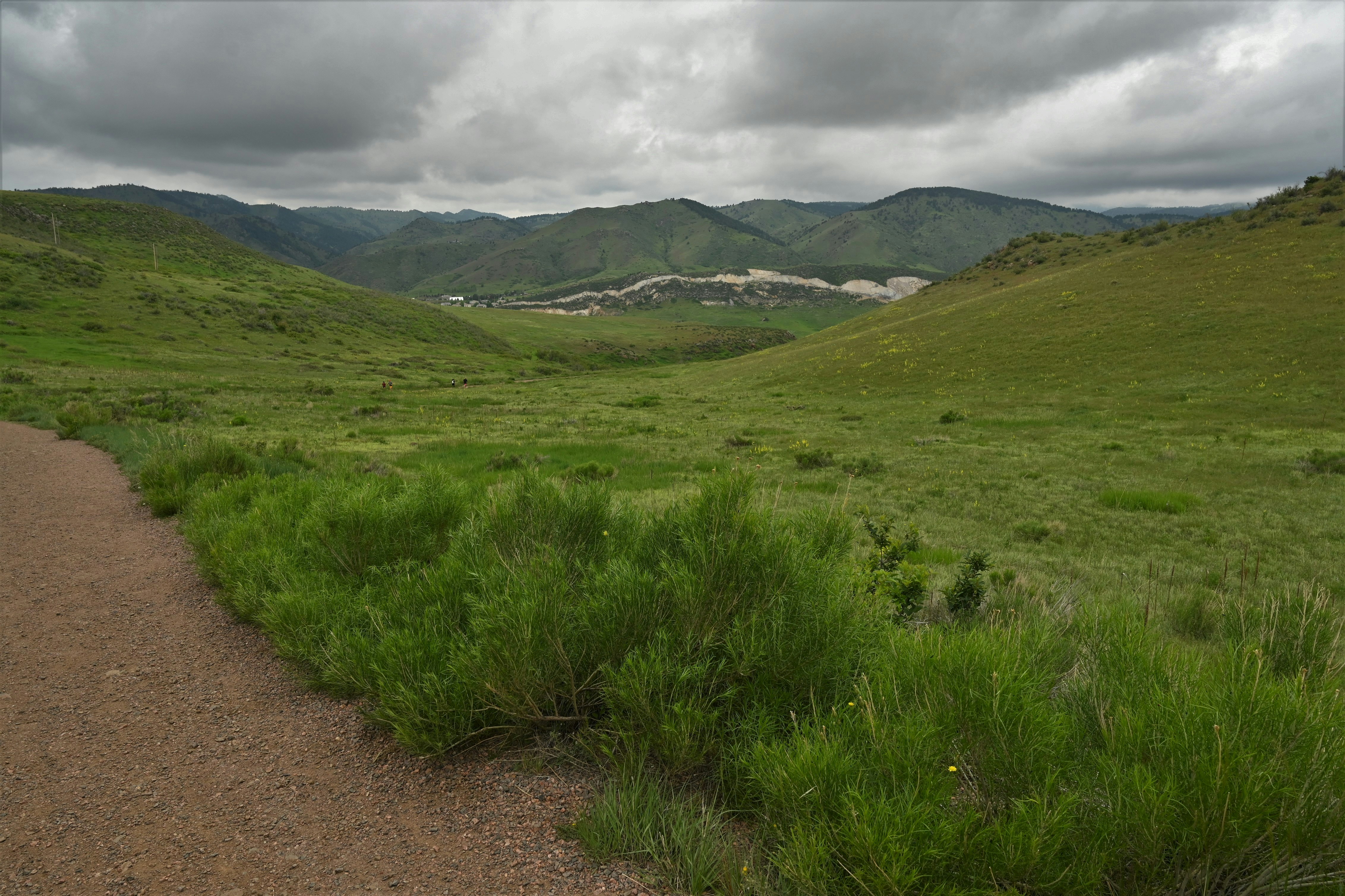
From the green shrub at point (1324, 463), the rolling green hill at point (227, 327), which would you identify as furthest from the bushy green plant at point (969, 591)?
the rolling green hill at point (227, 327)

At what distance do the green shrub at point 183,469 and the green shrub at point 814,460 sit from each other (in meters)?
13.4

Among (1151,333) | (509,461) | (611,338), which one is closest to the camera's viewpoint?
(509,461)

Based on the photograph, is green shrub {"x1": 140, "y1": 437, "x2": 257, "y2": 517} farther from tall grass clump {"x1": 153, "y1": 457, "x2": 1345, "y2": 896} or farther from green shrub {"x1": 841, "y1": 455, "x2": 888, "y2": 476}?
green shrub {"x1": 841, "y1": 455, "x2": 888, "y2": 476}

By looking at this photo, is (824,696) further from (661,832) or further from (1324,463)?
(1324,463)

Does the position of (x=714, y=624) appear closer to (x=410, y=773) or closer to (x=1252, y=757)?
(x=410, y=773)

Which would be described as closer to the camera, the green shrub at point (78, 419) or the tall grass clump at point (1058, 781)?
the tall grass clump at point (1058, 781)

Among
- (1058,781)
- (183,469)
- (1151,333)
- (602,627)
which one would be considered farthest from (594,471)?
(1151,333)

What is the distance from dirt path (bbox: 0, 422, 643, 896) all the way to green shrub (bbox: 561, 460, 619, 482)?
9.29 meters

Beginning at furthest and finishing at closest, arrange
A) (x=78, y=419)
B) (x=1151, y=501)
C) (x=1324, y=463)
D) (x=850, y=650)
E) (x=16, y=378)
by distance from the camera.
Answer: (x=16, y=378), (x=78, y=419), (x=1324, y=463), (x=1151, y=501), (x=850, y=650)

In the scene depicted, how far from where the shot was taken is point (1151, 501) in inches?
517

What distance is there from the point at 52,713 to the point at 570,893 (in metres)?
4.39

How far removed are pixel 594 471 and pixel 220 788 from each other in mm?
12626

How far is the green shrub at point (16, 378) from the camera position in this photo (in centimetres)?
3012

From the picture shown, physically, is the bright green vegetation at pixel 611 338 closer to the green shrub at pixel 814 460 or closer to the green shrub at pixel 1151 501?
the green shrub at pixel 814 460
